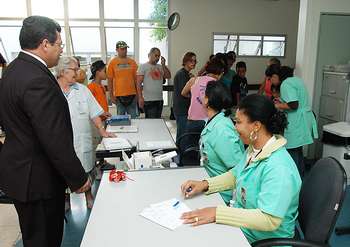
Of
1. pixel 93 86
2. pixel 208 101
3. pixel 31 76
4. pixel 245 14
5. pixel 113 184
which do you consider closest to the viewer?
pixel 31 76

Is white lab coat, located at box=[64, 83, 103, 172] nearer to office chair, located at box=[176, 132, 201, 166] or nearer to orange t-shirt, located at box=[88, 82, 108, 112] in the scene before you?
orange t-shirt, located at box=[88, 82, 108, 112]

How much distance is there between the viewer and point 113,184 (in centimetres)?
179

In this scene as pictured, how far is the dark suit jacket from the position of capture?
4.87 ft

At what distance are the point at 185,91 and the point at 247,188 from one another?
2344 millimetres

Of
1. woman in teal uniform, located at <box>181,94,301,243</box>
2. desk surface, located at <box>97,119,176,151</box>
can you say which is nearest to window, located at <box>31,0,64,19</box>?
desk surface, located at <box>97,119,176,151</box>

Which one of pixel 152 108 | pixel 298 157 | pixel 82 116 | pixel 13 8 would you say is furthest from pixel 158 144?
pixel 13 8

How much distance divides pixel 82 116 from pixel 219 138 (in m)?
1.22

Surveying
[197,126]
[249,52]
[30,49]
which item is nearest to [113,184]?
[30,49]

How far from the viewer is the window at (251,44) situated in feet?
23.8

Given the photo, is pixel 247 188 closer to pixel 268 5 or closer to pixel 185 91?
pixel 185 91

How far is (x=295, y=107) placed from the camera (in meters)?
3.29

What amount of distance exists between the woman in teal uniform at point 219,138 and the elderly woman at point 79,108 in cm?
104

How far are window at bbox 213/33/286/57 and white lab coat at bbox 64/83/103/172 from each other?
16.6 ft

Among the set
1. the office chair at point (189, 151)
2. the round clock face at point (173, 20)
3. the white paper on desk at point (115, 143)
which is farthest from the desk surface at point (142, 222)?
the round clock face at point (173, 20)
